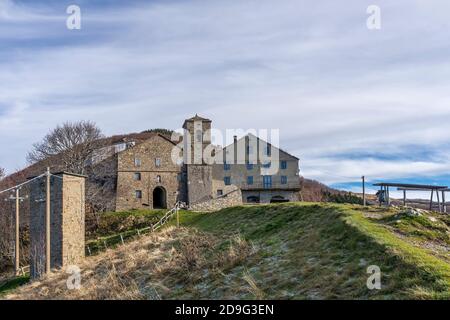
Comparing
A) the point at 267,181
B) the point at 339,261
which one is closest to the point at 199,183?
the point at 267,181

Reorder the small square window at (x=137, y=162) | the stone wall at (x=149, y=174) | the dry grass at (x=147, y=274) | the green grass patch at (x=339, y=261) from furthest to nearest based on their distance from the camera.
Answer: the small square window at (x=137, y=162)
the stone wall at (x=149, y=174)
the dry grass at (x=147, y=274)
the green grass patch at (x=339, y=261)

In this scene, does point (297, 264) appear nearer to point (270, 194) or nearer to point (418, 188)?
point (418, 188)

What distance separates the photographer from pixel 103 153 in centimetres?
→ 5706

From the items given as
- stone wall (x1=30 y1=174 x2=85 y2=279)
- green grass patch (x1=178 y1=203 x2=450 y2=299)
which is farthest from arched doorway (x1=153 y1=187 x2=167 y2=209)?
green grass patch (x1=178 y1=203 x2=450 y2=299)

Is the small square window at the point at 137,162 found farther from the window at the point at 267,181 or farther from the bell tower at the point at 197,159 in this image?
the window at the point at 267,181

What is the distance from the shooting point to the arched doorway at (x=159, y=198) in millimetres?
58150

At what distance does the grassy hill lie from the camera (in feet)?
34.3

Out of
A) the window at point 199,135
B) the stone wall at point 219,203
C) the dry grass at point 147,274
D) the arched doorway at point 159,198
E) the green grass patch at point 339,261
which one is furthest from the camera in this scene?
the arched doorway at point 159,198

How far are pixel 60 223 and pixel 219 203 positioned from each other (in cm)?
2643

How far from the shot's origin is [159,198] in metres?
60.0

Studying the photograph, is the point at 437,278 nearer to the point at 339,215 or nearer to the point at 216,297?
the point at 216,297

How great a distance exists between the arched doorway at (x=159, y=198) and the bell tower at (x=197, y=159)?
3017 millimetres

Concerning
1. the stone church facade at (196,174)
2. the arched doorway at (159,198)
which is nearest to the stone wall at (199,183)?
the stone church facade at (196,174)

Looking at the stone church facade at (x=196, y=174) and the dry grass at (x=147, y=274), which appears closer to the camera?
the dry grass at (x=147, y=274)
